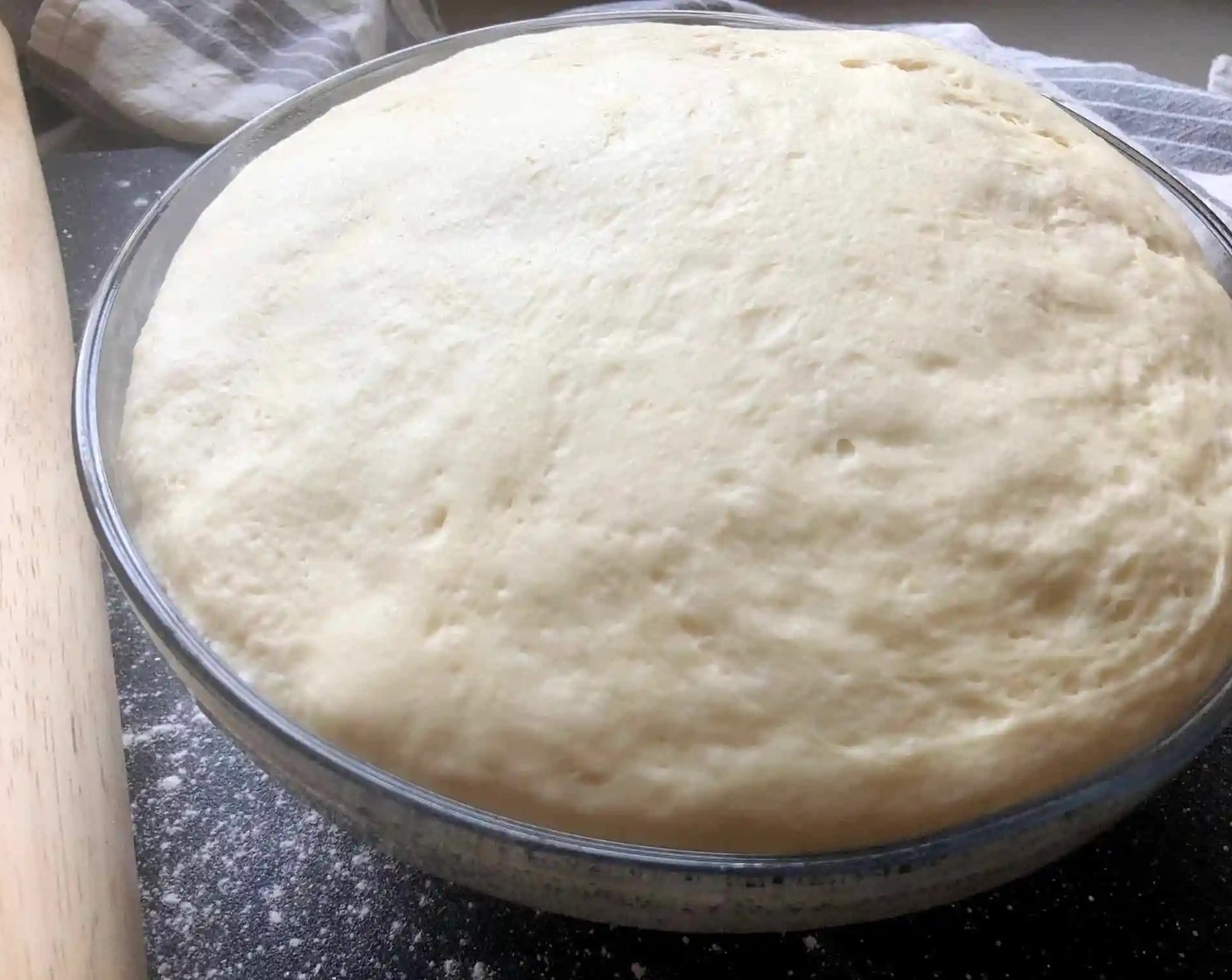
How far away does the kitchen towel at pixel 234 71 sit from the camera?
4.06ft

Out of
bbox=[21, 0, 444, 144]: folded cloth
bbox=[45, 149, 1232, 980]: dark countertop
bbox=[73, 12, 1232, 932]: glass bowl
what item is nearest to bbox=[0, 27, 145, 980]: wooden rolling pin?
bbox=[45, 149, 1232, 980]: dark countertop

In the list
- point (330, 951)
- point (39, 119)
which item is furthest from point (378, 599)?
point (39, 119)

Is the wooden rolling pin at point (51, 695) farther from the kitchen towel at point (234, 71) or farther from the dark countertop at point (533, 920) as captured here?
the kitchen towel at point (234, 71)

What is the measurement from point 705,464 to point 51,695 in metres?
0.45

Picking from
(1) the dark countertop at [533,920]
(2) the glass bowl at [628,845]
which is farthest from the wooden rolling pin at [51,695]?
(2) the glass bowl at [628,845]

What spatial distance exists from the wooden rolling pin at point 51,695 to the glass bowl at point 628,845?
0.50ft

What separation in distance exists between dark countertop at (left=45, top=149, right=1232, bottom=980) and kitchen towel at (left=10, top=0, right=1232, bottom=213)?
818 millimetres

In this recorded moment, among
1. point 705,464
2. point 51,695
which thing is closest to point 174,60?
point 51,695

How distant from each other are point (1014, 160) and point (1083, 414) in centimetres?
19

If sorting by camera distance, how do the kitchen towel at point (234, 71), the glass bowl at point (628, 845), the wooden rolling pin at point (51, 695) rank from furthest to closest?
the kitchen towel at point (234, 71), the wooden rolling pin at point (51, 695), the glass bowl at point (628, 845)

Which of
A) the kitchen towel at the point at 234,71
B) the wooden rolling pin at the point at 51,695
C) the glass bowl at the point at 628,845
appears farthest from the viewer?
the kitchen towel at the point at 234,71

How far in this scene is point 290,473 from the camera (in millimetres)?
532

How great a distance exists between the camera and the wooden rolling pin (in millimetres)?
571

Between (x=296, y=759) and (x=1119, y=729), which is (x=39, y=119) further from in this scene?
(x=1119, y=729)
